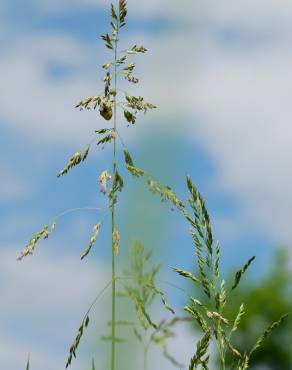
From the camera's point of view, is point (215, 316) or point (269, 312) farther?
point (269, 312)

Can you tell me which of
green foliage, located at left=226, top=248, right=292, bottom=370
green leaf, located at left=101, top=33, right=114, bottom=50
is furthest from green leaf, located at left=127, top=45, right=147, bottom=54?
green foliage, located at left=226, top=248, right=292, bottom=370

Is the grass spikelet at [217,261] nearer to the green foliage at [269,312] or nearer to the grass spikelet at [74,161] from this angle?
the grass spikelet at [74,161]

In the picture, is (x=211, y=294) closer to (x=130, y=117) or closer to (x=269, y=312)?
(x=130, y=117)

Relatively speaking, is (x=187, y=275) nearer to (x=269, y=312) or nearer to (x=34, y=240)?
(x=34, y=240)

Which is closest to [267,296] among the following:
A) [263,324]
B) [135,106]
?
[263,324]

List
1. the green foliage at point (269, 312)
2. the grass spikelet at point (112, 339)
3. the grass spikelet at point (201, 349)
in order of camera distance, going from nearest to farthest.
→ the grass spikelet at point (112, 339)
the grass spikelet at point (201, 349)
the green foliage at point (269, 312)

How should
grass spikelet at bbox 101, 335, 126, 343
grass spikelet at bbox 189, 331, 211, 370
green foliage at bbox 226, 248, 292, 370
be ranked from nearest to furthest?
grass spikelet at bbox 101, 335, 126, 343 → grass spikelet at bbox 189, 331, 211, 370 → green foliage at bbox 226, 248, 292, 370

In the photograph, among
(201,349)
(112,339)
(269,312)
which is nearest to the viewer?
(112,339)

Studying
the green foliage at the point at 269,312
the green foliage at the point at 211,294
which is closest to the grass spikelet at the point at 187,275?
the green foliage at the point at 211,294

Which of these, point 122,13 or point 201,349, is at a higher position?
point 122,13

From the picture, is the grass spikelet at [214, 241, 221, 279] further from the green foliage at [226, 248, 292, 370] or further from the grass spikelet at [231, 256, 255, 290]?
the green foliage at [226, 248, 292, 370]

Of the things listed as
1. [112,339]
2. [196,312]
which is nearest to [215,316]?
[196,312]

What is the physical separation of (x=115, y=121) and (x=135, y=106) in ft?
0.27

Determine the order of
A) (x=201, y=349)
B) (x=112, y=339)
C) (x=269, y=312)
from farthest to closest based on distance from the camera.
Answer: (x=269, y=312) → (x=201, y=349) → (x=112, y=339)
